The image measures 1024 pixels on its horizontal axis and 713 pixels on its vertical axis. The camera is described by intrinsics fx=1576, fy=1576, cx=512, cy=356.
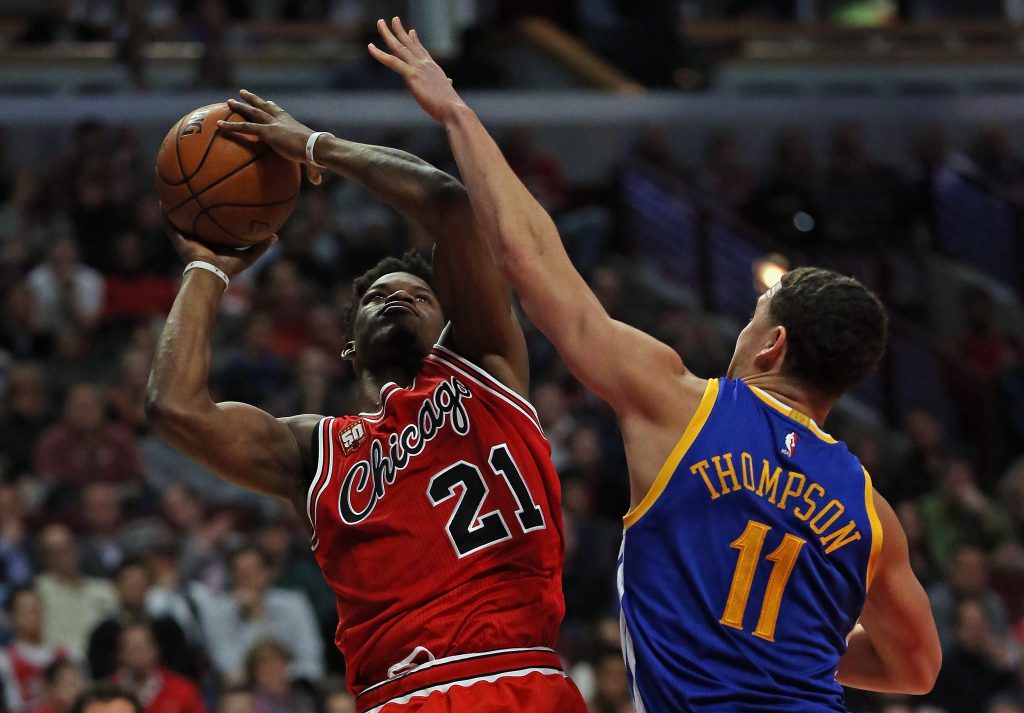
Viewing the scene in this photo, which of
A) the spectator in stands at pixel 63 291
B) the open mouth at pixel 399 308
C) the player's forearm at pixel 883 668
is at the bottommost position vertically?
the spectator in stands at pixel 63 291

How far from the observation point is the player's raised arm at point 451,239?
383 cm

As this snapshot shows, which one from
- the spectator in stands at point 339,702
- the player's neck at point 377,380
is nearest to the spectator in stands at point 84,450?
the spectator in stands at point 339,702

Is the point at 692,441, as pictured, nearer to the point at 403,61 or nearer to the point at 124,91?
the point at 403,61

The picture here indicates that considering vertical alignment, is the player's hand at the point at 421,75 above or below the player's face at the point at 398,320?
above

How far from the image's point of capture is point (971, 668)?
368 inches

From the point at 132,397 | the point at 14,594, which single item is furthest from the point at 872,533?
the point at 132,397

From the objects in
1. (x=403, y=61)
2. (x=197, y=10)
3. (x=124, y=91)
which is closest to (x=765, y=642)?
(x=403, y=61)

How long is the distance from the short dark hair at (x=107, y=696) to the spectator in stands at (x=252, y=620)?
306 centimetres

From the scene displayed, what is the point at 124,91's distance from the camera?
1333 centimetres

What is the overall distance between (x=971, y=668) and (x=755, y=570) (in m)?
6.58

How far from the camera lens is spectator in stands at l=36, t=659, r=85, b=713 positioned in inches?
283

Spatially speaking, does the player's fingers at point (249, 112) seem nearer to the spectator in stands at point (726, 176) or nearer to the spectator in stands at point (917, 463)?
the spectator in stands at point (917, 463)

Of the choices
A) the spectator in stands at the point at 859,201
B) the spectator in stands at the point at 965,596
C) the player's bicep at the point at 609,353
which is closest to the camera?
the player's bicep at the point at 609,353

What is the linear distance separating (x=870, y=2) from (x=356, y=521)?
17.1m
